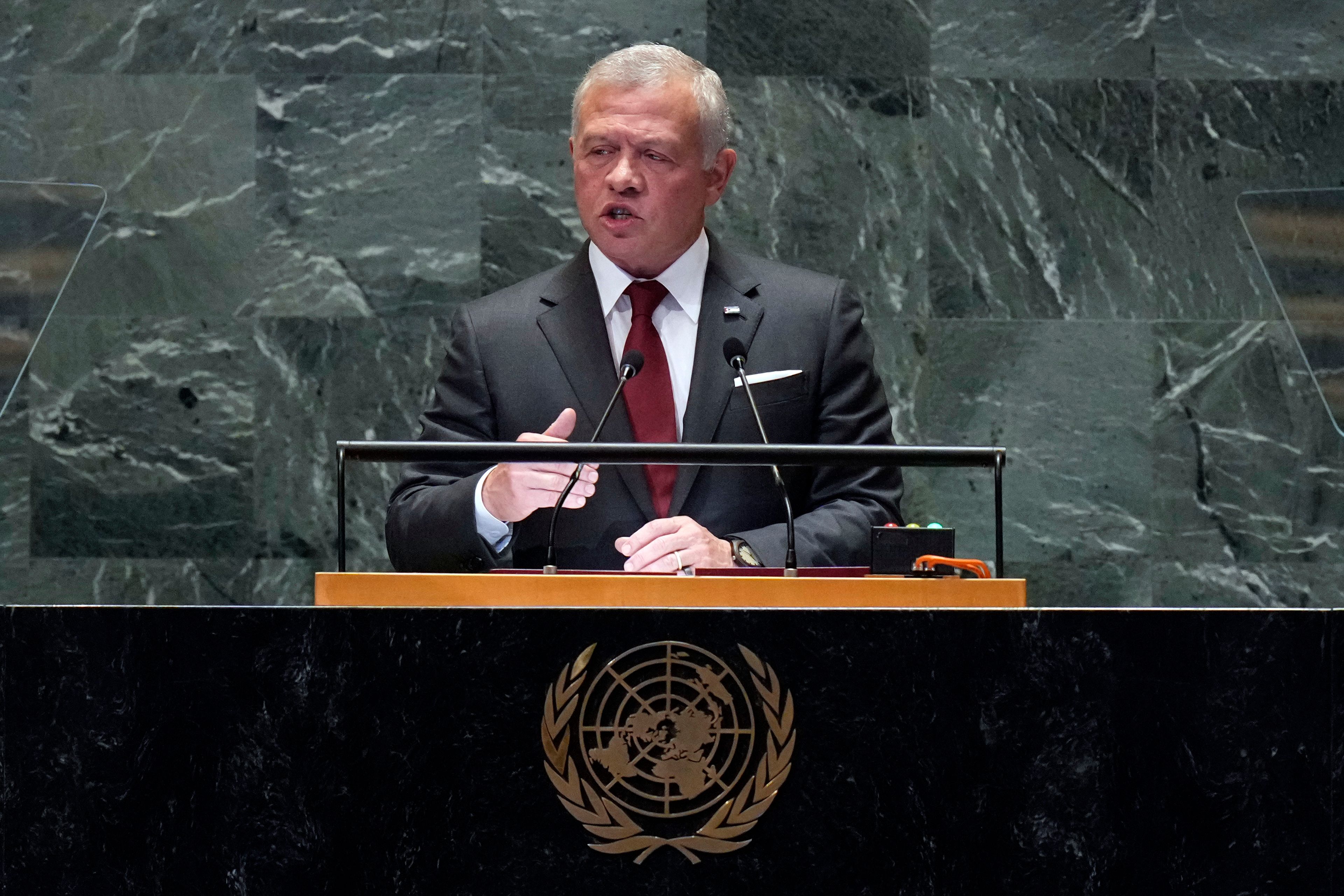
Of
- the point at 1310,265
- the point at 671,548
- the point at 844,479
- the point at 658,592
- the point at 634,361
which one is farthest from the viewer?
the point at 1310,265

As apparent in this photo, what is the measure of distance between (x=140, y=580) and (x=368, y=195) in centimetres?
130

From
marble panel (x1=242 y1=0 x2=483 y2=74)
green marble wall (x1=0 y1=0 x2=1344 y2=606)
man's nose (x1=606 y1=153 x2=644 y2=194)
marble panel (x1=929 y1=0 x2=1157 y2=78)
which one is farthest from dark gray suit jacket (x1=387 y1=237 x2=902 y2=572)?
marble panel (x1=929 y1=0 x2=1157 y2=78)

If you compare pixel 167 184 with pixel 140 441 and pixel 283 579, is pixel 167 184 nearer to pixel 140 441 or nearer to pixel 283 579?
pixel 140 441

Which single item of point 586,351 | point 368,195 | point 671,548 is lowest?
point 671,548

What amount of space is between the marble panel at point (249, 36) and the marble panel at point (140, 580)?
144 cm

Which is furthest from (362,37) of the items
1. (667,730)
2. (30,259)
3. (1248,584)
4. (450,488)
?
(667,730)

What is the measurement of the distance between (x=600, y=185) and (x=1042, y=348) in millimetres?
1945

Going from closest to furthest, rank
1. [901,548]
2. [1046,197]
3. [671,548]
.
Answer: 1. [901,548]
2. [671,548]
3. [1046,197]

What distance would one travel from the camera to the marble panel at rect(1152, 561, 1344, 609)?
471 centimetres

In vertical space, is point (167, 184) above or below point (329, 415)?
above

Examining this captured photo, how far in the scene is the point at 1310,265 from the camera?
449cm

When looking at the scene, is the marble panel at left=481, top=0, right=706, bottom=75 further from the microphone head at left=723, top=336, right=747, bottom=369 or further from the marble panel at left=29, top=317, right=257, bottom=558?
the microphone head at left=723, top=336, right=747, bottom=369

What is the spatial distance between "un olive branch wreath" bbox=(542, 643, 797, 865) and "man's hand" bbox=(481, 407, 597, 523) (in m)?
0.70

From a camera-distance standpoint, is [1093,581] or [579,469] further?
[1093,581]
